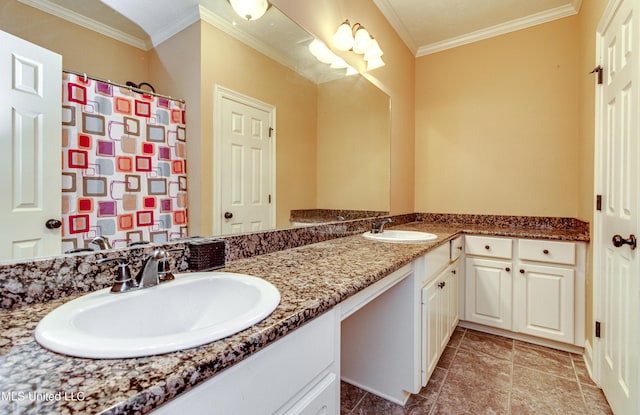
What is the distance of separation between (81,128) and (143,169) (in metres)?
0.18

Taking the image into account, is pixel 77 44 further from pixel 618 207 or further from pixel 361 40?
pixel 618 207

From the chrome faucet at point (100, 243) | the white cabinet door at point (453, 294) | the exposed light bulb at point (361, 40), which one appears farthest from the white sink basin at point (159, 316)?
the exposed light bulb at point (361, 40)

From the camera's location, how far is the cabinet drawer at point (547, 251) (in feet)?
6.40

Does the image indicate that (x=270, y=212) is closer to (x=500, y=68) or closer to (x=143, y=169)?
(x=143, y=169)

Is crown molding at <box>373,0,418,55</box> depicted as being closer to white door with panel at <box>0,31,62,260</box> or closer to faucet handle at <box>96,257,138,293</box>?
white door with panel at <box>0,31,62,260</box>

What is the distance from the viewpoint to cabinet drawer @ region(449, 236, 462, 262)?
2008 mm

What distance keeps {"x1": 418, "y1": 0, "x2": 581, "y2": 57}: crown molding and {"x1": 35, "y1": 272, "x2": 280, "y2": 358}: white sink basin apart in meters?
2.93

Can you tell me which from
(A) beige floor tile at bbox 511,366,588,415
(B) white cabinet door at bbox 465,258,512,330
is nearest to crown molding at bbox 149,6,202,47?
(A) beige floor tile at bbox 511,366,588,415

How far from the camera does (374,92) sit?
7.35ft

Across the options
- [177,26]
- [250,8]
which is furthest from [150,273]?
[250,8]

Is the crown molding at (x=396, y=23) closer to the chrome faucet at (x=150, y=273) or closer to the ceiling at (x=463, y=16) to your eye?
the ceiling at (x=463, y=16)

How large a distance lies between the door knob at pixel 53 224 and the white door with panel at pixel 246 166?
448 mm

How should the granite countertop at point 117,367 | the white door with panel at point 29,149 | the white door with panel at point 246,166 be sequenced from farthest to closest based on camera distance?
1. the white door with panel at point 246,166
2. the white door with panel at point 29,149
3. the granite countertop at point 117,367

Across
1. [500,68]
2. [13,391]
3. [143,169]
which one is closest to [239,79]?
[143,169]
